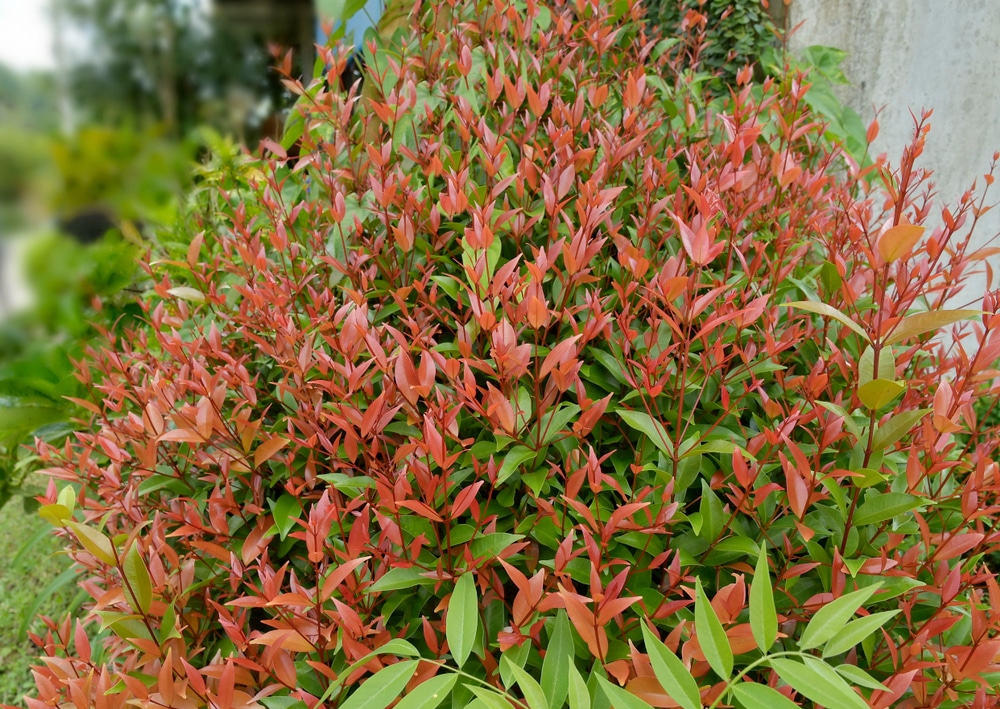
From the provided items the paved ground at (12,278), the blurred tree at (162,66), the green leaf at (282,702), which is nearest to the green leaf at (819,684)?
the green leaf at (282,702)

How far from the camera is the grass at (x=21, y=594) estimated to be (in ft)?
8.20

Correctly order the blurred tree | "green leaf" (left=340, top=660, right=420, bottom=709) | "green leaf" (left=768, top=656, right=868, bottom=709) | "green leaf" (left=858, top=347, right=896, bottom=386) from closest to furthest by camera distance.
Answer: "green leaf" (left=768, top=656, right=868, bottom=709) → "green leaf" (left=340, top=660, right=420, bottom=709) → "green leaf" (left=858, top=347, right=896, bottom=386) → the blurred tree

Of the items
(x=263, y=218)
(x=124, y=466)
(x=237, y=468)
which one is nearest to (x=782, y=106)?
(x=263, y=218)

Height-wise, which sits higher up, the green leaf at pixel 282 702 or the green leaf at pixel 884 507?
the green leaf at pixel 884 507

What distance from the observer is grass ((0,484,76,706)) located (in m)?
2.50

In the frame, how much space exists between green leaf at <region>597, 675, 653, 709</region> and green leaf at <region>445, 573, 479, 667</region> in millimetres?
166

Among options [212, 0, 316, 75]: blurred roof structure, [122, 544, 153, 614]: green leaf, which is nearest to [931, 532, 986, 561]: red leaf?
[122, 544, 153, 614]: green leaf

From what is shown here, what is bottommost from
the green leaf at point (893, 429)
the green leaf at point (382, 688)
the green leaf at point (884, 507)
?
the green leaf at point (382, 688)

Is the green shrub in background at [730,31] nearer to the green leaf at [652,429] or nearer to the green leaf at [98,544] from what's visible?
the green leaf at [652,429]

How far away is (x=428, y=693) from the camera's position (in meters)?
0.70

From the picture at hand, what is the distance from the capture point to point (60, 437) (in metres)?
2.39

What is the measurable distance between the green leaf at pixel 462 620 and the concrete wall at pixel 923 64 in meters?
2.90

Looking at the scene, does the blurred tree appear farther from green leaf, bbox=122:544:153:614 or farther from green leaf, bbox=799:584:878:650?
green leaf, bbox=799:584:878:650

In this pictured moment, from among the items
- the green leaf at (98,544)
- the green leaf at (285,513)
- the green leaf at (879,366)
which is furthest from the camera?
the green leaf at (285,513)
